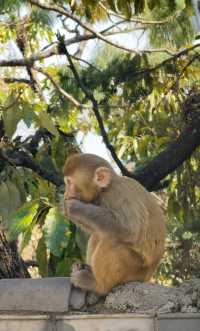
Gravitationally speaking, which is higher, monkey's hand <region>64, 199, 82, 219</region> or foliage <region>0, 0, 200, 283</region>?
foliage <region>0, 0, 200, 283</region>

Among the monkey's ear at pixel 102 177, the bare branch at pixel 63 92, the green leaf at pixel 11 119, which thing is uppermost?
the bare branch at pixel 63 92

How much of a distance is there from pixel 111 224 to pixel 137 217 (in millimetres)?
146

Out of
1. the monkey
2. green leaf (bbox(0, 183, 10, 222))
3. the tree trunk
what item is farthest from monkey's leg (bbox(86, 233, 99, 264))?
the tree trunk

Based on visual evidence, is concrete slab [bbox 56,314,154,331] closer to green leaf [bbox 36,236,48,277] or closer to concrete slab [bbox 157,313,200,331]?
concrete slab [bbox 157,313,200,331]

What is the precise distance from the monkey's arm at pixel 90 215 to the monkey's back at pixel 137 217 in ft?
0.17

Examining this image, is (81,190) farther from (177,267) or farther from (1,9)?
(177,267)

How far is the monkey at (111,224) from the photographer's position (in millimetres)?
4289

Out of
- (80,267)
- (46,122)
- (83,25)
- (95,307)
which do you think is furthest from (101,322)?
(83,25)

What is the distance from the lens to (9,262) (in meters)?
5.91

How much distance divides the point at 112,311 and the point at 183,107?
312cm

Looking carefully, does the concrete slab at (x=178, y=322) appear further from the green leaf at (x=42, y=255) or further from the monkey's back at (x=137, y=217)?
the green leaf at (x=42, y=255)

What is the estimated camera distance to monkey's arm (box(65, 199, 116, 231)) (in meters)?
4.29

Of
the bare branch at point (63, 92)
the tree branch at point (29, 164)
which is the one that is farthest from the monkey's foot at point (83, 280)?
the bare branch at point (63, 92)

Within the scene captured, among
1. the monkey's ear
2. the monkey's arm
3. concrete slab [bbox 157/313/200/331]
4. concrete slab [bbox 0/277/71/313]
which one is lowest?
concrete slab [bbox 157/313/200/331]
